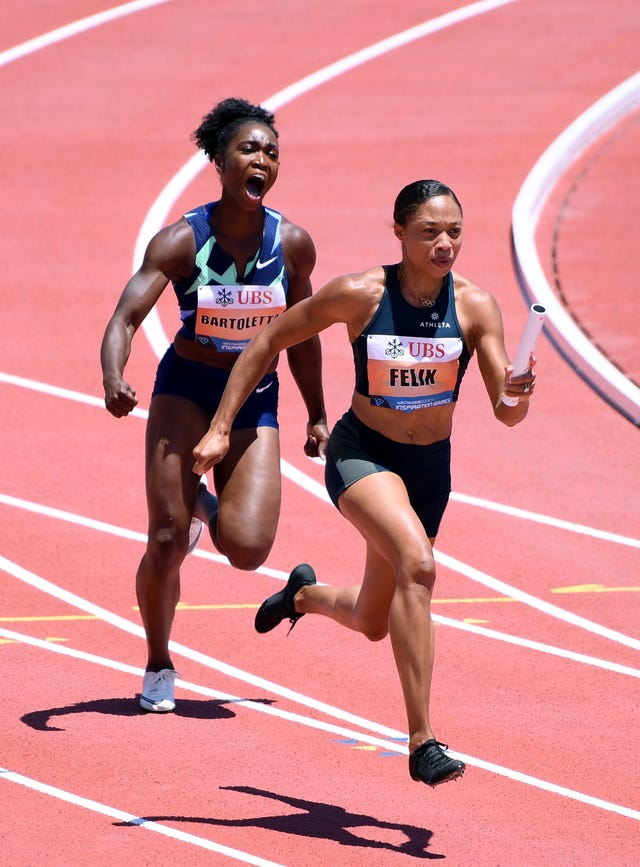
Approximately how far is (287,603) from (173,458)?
2.85 ft

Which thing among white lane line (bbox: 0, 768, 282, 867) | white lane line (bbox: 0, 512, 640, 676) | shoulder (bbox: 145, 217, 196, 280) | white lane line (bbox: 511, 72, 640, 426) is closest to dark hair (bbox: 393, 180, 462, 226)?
shoulder (bbox: 145, 217, 196, 280)

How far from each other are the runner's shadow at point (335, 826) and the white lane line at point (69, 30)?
644 inches

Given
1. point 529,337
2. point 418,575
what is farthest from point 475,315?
point 418,575

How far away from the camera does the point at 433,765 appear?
17.3 ft

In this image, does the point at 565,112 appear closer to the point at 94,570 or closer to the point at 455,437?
the point at 455,437

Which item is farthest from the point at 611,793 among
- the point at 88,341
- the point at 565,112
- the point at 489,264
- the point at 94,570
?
the point at 565,112

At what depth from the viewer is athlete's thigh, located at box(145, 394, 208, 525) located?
6.96m

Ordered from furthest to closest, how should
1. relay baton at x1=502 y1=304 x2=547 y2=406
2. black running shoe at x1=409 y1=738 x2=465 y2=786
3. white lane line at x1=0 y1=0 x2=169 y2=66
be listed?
white lane line at x1=0 y1=0 x2=169 y2=66 → relay baton at x1=502 y1=304 x2=547 y2=406 → black running shoe at x1=409 y1=738 x2=465 y2=786

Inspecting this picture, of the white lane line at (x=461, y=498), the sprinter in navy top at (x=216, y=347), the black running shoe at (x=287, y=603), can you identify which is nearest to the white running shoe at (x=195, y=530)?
the sprinter in navy top at (x=216, y=347)

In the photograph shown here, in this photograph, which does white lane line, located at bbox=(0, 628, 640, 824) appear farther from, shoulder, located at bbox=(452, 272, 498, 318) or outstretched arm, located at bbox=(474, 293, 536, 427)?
shoulder, located at bbox=(452, 272, 498, 318)

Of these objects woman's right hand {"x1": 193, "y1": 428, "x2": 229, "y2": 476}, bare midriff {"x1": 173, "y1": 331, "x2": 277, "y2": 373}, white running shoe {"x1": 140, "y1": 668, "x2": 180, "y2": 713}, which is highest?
bare midriff {"x1": 173, "y1": 331, "x2": 277, "y2": 373}

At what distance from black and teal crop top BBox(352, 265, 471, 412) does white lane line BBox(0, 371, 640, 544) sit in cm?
458

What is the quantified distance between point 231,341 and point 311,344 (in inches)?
18.1

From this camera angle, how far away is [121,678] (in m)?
7.71
